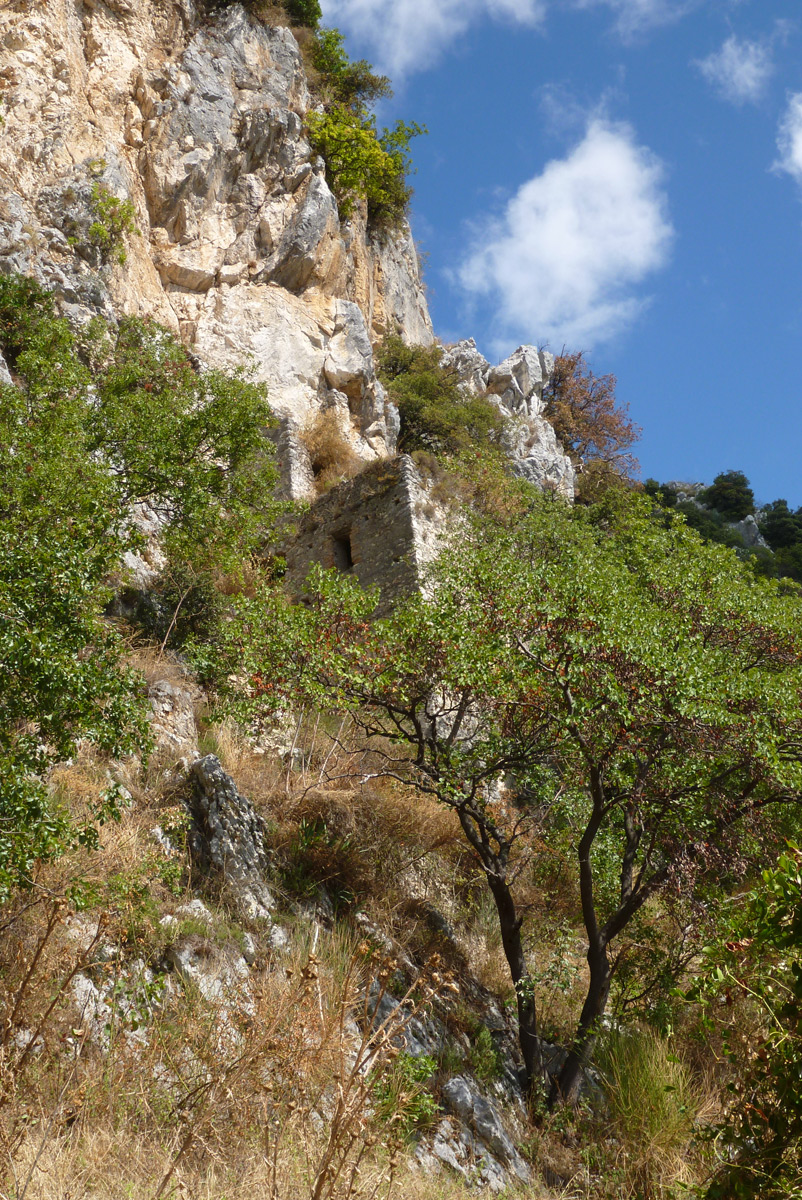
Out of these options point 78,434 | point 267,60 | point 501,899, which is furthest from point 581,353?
point 501,899

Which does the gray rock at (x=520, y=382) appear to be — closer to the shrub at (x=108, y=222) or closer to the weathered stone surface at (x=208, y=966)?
the shrub at (x=108, y=222)

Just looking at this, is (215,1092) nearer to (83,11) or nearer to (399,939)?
(399,939)

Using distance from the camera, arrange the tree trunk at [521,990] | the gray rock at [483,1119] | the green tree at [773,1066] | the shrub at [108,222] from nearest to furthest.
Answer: the green tree at [773,1066], the gray rock at [483,1119], the tree trunk at [521,990], the shrub at [108,222]

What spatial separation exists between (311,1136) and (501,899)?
307cm

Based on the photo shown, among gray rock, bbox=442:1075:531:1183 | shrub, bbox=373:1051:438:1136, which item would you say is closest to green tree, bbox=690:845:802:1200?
shrub, bbox=373:1051:438:1136

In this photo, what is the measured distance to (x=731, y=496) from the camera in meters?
44.0

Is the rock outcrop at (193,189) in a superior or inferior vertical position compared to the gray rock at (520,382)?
inferior

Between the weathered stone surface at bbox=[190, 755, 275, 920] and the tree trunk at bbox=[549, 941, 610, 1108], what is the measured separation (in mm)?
2813

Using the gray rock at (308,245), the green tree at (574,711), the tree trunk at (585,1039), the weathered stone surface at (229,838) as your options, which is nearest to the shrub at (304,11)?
the gray rock at (308,245)

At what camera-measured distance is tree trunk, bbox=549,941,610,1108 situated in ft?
21.0

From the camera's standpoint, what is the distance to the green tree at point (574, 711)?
6387 mm

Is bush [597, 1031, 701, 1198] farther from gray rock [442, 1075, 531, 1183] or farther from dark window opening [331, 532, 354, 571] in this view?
dark window opening [331, 532, 354, 571]

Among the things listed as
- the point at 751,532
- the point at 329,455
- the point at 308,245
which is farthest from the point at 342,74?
the point at 751,532

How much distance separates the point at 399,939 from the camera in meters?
7.43
